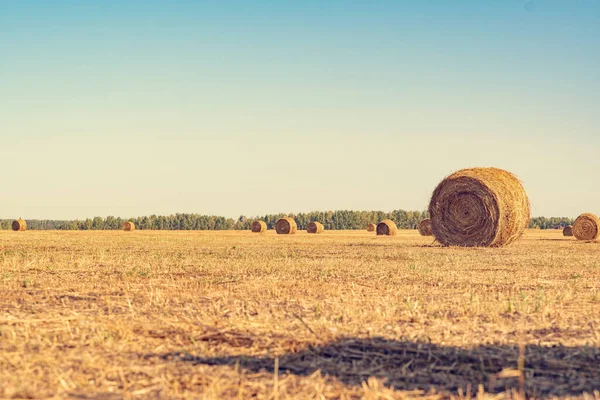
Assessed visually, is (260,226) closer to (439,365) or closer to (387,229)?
(387,229)

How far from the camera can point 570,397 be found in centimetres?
521

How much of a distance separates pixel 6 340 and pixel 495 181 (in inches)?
847

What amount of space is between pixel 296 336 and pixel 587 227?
3331 centimetres

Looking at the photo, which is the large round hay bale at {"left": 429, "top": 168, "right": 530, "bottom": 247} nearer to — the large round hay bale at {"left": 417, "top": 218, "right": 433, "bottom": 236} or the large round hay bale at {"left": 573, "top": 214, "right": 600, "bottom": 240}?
the large round hay bale at {"left": 573, "top": 214, "right": 600, "bottom": 240}

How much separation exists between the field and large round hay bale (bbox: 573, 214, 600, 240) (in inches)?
1014

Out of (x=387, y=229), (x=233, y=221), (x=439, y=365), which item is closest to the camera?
(x=439, y=365)

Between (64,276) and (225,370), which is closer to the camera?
(225,370)

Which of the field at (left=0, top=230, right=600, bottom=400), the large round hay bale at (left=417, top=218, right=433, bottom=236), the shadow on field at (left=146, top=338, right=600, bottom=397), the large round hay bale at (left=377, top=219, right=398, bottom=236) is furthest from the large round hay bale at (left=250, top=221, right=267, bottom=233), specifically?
the shadow on field at (left=146, top=338, right=600, bottom=397)

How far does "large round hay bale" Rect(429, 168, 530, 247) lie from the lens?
25.6 metres

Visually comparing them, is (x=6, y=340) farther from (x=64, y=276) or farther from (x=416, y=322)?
(x=64, y=276)

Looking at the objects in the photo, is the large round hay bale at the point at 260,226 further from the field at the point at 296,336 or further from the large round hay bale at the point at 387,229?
the field at the point at 296,336

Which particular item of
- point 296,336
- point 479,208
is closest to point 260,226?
point 479,208

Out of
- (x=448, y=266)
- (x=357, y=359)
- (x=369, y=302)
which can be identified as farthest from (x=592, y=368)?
(x=448, y=266)

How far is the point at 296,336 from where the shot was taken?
7.06 meters
